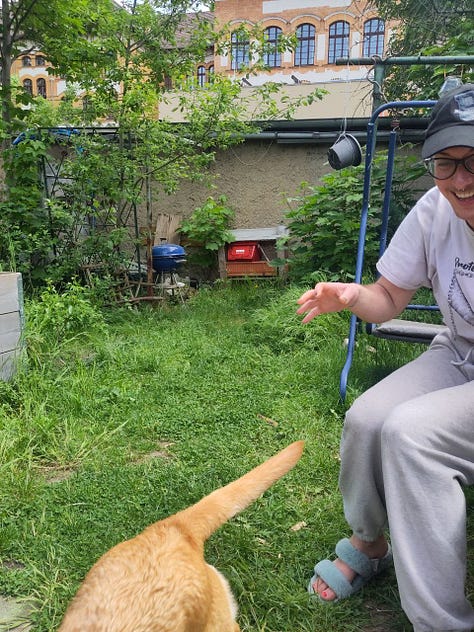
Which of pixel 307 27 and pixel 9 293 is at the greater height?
pixel 307 27

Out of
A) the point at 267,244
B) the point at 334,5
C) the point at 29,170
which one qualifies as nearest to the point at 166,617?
the point at 29,170

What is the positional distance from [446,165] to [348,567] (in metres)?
1.42

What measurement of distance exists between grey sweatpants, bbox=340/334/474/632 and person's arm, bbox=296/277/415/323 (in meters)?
0.38

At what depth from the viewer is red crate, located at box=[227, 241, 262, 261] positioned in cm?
780

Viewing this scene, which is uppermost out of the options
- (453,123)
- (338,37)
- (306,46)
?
(338,37)

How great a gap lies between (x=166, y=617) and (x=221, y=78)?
21.3 ft

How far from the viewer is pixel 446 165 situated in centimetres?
166

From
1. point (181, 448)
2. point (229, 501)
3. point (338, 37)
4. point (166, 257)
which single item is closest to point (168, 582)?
point (229, 501)

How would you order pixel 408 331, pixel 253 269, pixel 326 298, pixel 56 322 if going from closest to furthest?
pixel 326 298 → pixel 408 331 → pixel 56 322 → pixel 253 269

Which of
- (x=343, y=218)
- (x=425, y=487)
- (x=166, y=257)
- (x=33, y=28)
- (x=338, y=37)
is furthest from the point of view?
(x=338, y=37)

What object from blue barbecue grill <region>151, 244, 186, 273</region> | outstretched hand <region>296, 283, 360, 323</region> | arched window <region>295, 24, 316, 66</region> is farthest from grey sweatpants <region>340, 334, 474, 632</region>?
arched window <region>295, 24, 316, 66</region>

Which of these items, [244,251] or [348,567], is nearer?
[348,567]

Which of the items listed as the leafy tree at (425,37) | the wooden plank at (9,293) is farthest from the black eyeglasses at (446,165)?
the leafy tree at (425,37)

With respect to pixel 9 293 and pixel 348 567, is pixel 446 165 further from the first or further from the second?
pixel 9 293
